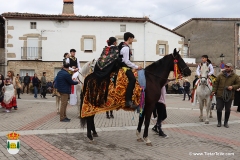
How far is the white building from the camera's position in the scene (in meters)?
28.6

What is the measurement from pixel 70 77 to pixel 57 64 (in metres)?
20.4

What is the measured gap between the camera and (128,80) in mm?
6508

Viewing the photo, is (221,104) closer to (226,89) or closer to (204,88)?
(226,89)

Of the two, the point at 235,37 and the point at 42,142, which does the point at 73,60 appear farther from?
the point at 235,37

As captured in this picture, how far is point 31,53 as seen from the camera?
28.9 m

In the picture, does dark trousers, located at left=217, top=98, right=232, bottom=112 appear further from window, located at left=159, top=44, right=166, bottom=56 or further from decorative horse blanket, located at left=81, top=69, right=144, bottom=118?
window, located at left=159, top=44, right=166, bottom=56

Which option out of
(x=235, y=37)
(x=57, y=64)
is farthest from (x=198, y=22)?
(x=57, y=64)

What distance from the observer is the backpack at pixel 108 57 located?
21.5ft

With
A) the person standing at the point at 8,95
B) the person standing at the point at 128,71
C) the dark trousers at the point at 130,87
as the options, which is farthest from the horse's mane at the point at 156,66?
the person standing at the point at 8,95

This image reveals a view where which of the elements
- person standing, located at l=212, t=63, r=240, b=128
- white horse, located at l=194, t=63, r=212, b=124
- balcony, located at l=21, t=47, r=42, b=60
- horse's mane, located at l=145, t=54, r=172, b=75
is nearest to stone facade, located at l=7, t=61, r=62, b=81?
balcony, located at l=21, t=47, r=42, b=60

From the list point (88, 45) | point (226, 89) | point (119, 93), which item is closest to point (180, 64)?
point (119, 93)

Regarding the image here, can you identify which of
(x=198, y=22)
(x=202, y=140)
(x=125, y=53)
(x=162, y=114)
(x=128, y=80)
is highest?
(x=198, y=22)

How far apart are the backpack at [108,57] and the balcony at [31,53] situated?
23694 millimetres

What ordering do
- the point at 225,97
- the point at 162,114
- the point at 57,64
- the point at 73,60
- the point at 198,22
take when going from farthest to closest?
the point at 198,22 → the point at 57,64 → the point at 73,60 → the point at 225,97 → the point at 162,114
